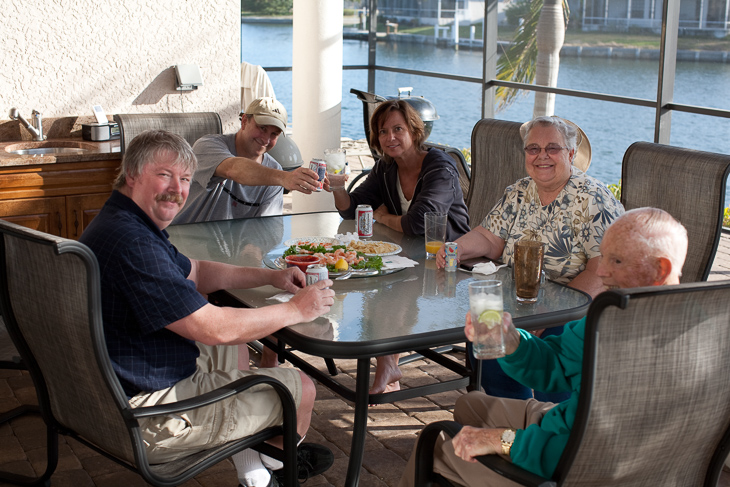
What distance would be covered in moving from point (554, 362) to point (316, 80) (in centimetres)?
422

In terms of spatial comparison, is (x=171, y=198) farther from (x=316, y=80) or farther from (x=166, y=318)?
(x=316, y=80)

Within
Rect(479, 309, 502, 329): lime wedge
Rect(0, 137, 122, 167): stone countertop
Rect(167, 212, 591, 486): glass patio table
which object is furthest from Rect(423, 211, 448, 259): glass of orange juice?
Rect(0, 137, 122, 167): stone countertop

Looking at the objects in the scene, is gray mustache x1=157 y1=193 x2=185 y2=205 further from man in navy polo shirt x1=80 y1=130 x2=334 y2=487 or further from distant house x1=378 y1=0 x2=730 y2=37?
distant house x1=378 y1=0 x2=730 y2=37

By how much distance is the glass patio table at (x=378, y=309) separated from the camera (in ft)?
6.66

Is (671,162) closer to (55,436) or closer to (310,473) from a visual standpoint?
(310,473)

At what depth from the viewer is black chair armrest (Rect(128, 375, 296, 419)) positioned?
1823mm

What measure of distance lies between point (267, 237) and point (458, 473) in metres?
1.59

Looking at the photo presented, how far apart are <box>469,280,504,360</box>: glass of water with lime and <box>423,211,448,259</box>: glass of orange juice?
1.10 meters

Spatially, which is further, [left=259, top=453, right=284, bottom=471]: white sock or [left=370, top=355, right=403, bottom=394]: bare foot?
Result: [left=370, top=355, right=403, bottom=394]: bare foot

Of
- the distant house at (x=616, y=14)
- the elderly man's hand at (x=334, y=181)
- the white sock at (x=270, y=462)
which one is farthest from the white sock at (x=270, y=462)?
the distant house at (x=616, y=14)

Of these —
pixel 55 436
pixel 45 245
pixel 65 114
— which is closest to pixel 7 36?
Answer: pixel 65 114

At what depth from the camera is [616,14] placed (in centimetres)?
4128

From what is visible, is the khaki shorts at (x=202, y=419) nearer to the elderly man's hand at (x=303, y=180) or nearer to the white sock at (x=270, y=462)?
the white sock at (x=270, y=462)

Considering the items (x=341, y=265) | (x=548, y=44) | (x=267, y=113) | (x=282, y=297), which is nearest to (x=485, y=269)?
(x=341, y=265)
